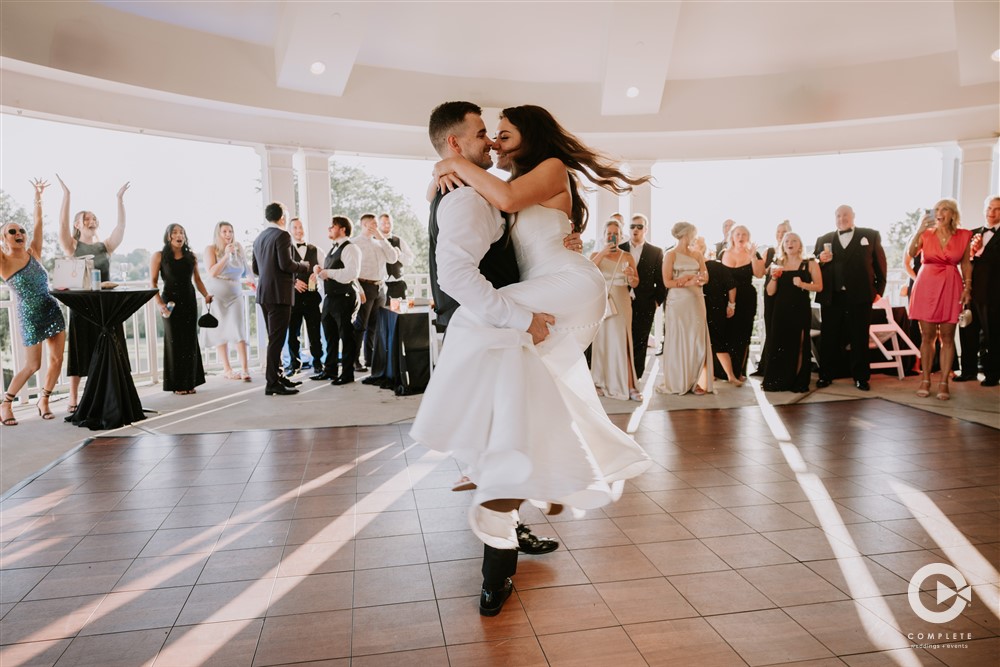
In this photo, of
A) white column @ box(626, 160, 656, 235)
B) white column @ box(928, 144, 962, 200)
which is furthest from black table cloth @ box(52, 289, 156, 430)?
white column @ box(928, 144, 962, 200)

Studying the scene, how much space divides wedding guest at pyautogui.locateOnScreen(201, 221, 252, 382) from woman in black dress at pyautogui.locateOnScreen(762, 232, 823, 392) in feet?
18.8

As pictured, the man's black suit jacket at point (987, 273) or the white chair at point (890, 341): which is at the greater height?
the man's black suit jacket at point (987, 273)

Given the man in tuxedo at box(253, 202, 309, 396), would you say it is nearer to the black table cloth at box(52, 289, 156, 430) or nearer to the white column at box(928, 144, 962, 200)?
the black table cloth at box(52, 289, 156, 430)

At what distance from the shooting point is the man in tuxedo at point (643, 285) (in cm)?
659

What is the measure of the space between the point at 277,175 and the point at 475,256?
7.52 m

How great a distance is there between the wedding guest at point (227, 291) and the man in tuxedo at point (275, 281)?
732 millimetres

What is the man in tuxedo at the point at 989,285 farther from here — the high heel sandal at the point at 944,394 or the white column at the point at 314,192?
the white column at the point at 314,192

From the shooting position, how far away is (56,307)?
5.44 meters

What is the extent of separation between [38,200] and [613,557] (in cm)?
535

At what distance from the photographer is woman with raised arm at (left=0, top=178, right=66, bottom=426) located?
16.9 feet

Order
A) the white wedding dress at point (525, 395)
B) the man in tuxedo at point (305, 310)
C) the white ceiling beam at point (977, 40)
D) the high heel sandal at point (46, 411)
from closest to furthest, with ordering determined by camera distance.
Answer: the white wedding dress at point (525, 395) < the high heel sandal at point (46, 411) < the man in tuxedo at point (305, 310) < the white ceiling beam at point (977, 40)

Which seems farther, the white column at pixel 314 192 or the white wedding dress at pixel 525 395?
the white column at pixel 314 192

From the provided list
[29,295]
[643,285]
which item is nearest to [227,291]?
[29,295]

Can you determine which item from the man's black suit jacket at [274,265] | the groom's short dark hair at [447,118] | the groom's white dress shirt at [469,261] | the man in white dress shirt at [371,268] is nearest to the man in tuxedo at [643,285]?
the man in white dress shirt at [371,268]
